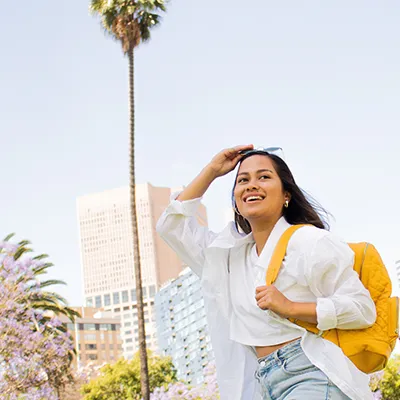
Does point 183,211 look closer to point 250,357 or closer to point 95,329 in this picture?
point 250,357

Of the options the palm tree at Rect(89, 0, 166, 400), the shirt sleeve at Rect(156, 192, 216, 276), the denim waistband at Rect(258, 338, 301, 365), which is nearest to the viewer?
the denim waistband at Rect(258, 338, 301, 365)

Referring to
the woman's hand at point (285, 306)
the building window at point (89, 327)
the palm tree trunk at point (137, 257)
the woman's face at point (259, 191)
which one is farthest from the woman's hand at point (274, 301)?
the building window at point (89, 327)

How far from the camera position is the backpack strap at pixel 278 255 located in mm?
3059

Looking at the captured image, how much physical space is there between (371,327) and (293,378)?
0.35 metres

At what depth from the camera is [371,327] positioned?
294 cm

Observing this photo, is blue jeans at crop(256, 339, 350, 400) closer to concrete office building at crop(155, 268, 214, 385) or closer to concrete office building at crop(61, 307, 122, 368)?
concrete office building at crop(155, 268, 214, 385)

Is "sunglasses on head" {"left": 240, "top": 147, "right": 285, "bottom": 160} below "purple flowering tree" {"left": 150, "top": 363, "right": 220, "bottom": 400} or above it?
above

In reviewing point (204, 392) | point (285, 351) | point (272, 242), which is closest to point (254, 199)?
point (272, 242)

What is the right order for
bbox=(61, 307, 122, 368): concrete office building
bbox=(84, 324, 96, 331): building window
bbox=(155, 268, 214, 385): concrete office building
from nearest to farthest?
1. bbox=(155, 268, 214, 385): concrete office building
2. bbox=(61, 307, 122, 368): concrete office building
3. bbox=(84, 324, 96, 331): building window

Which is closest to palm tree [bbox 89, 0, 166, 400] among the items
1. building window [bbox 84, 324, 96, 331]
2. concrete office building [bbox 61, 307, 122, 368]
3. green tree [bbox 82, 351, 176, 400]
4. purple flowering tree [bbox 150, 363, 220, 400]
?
purple flowering tree [bbox 150, 363, 220, 400]

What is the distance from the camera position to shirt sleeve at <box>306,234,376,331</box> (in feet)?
9.46

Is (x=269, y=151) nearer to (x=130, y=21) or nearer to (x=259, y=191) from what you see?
(x=259, y=191)

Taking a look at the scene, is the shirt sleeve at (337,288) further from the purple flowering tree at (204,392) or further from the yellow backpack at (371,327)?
the purple flowering tree at (204,392)

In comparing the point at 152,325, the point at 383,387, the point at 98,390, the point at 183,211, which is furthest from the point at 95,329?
the point at 183,211
